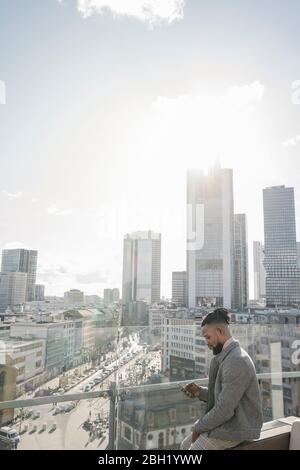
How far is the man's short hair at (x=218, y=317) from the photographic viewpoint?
1505 millimetres

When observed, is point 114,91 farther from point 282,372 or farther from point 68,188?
point 282,372

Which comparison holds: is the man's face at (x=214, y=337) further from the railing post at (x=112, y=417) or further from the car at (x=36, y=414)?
the car at (x=36, y=414)

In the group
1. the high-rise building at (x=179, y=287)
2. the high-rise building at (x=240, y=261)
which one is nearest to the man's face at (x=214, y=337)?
the high-rise building at (x=179, y=287)

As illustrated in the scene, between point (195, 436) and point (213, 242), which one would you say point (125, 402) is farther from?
point (213, 242)

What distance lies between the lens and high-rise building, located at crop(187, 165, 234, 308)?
4038cm

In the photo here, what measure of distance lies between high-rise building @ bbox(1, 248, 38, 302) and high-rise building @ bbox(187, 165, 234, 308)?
67.9 ft

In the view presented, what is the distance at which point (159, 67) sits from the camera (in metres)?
4.27

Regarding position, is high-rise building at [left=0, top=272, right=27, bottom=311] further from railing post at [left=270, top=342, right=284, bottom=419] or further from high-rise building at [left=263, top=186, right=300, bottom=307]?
high-rise building at [left=263, top=186, right=300, bottom=307]

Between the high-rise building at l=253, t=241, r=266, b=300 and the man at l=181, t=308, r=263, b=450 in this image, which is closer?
the man at l=181, t=308, r=263, b=450

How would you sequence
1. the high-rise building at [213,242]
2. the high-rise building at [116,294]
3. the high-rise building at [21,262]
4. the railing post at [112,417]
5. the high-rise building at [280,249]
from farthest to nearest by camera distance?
1. the high-rise building at [213,242]
2. the high-rise building at [280,249]
3. the high-rise building at [21,262]
4. the high-rise building at [116,294]
5. the railing post at [112,417]

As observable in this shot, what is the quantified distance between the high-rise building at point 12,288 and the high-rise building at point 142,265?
34.3 ft

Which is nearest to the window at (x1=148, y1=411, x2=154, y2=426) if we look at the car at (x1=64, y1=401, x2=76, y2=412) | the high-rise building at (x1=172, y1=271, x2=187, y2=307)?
the car at (x1=64, y1=401, x2=76, y2=412)
